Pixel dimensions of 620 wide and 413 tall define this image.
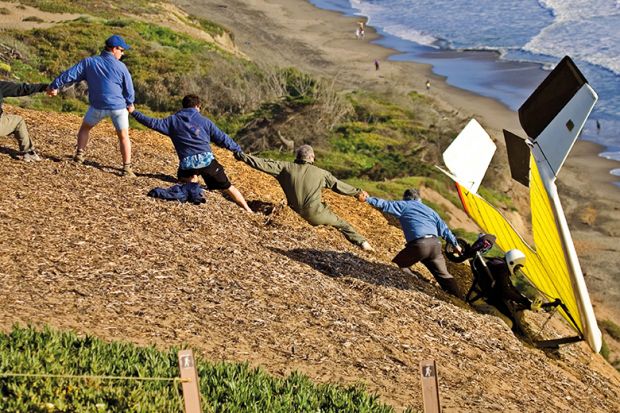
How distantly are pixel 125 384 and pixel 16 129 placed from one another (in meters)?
6.75

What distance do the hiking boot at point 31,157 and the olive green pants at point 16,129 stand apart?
0.21 feet

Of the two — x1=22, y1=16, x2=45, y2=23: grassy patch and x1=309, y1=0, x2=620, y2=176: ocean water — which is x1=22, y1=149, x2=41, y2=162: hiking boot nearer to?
x1=309, y1=0, x2=620, y2=176: ocean water

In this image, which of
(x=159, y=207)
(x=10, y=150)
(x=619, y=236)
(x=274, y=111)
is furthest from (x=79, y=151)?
(x=619, y=236)

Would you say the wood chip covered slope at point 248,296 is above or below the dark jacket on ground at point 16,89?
below

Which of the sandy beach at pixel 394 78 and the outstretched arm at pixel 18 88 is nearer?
the outstretched arm at pixel 18 88

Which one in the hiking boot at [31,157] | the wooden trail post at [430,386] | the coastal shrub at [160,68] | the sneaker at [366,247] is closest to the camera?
the wooden trail post at [430,386]

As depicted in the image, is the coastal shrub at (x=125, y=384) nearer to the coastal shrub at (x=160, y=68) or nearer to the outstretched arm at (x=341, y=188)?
the outstretched arm at (x=341, y=188)

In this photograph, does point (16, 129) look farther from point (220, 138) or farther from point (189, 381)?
point (189, 381)

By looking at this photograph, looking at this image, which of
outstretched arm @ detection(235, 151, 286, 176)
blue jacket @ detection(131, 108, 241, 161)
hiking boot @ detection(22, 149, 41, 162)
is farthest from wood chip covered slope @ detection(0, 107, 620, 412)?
blue jacket @ detection(131, 108, 241, 161)

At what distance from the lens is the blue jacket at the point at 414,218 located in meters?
12.1

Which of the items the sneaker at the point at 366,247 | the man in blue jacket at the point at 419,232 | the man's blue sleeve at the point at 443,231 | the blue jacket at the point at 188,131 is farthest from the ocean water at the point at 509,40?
the blue jacket at the point at 188,131

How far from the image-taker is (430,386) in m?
6.66

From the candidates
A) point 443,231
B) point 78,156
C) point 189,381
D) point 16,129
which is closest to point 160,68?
point 78,156

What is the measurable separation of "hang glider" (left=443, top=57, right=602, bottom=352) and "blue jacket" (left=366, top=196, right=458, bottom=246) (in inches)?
55.3
